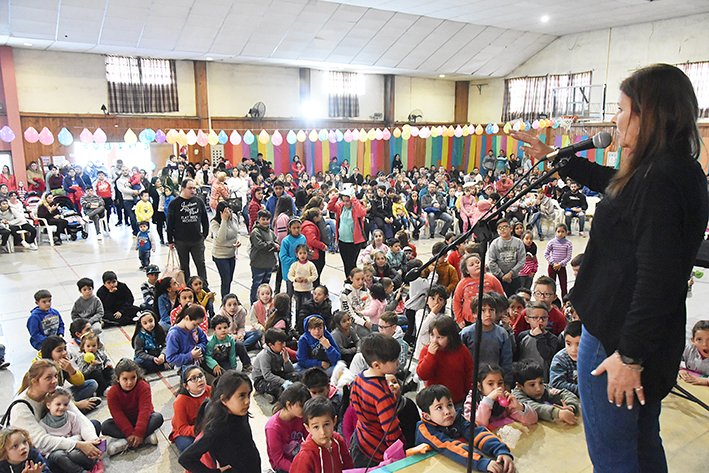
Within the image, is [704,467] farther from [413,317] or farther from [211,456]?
[413,317]

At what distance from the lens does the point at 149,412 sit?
3463mm

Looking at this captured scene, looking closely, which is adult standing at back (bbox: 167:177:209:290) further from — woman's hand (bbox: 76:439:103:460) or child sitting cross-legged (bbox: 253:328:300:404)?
woman's hand (bbox: 76:439:103:460)

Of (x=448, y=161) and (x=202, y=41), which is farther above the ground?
(x=202, y=41)

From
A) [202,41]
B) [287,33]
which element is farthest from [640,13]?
[202,41]

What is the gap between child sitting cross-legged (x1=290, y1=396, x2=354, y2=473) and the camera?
90.3 inches

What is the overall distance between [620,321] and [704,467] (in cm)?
154

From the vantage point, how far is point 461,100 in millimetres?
22453

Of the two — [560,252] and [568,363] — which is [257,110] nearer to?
[560,252]

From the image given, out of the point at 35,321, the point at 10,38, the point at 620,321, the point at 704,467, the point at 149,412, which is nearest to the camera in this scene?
the point at 620,321

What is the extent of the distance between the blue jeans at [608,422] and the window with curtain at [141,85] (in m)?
15.9

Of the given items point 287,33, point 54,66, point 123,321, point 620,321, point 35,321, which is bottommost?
point 123,321

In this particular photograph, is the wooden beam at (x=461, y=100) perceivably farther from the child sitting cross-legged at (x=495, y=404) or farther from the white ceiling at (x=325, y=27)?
the child sitting cross-legged at (x=495, y=404)

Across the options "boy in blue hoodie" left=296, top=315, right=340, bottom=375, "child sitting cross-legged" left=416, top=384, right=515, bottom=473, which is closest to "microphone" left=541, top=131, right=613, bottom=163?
"child sitting cross-legged" left=416, top=384, right=515, bottom=473

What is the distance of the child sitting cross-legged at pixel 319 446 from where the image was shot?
7.52 ft
